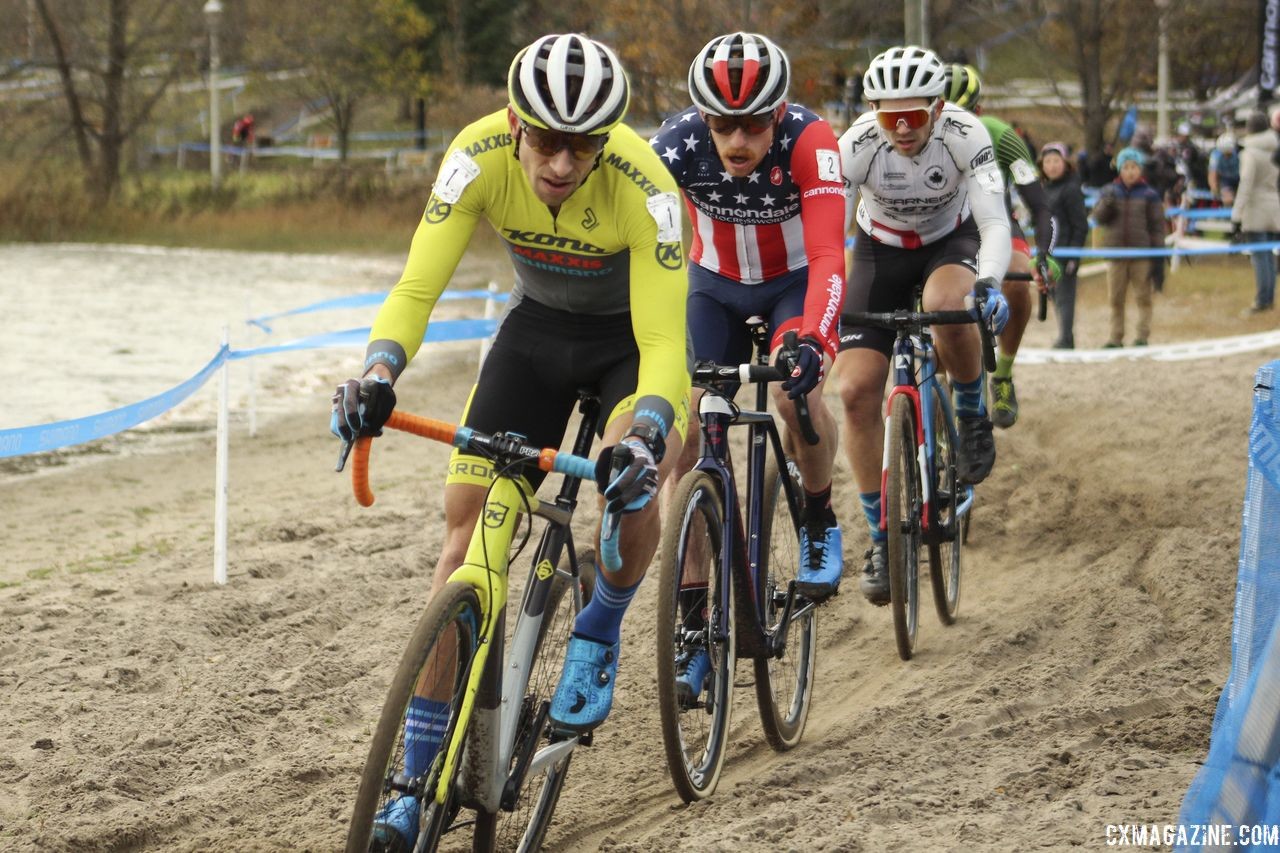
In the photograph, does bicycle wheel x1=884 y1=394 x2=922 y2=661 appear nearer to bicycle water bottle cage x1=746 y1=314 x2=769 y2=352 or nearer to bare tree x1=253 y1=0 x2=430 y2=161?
bicycle water bottle cage x1=746 y1=314 x2=769 y2=352

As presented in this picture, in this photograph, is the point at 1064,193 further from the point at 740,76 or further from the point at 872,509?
the point at 740,76

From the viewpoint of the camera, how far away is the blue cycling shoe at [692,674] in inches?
196

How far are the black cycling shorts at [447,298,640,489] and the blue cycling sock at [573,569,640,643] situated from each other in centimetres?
48

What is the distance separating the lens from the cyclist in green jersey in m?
8.88

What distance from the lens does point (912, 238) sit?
23.9 feet

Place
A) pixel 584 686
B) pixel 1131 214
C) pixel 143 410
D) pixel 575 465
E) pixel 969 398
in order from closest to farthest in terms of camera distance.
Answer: pixel 575 465 → pixel 584 686 → pixel 143 410 → pixel 969 398 → pixel 1131 214

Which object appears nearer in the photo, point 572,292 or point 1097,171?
point 572,292

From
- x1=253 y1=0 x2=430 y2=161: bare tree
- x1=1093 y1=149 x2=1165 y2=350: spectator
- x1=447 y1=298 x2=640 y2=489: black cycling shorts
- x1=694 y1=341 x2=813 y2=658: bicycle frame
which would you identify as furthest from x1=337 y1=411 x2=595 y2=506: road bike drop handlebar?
x1=253 y1=0 x2=430 y2=161: bare tree

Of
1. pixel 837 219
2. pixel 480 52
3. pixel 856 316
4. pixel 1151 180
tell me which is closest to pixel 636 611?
pixel 856 316

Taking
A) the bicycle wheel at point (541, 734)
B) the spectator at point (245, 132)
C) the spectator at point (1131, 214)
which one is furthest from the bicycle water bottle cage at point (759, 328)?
the spectator at point (245, 132)

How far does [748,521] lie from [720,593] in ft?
1.31

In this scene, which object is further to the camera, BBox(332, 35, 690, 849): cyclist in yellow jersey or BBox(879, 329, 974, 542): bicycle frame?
BBox(879, 329, 974, 542): bicycle frame

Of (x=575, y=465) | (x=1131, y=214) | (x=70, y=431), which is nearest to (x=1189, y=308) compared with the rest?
(x=1131, y=214)

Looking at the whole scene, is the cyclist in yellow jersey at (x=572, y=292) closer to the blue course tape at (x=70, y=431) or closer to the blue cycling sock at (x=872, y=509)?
the blue cycling sock at (x=872, y=509)
